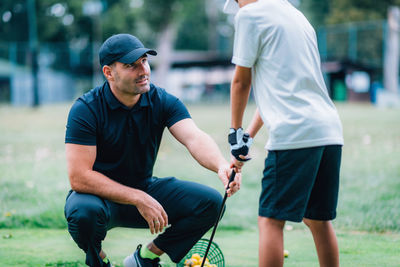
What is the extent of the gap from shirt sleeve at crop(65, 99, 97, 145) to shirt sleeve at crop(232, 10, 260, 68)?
105cm

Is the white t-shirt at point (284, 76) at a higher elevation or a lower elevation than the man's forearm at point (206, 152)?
higher

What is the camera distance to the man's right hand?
10.9 feet

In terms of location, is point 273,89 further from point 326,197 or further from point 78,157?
point 78,157

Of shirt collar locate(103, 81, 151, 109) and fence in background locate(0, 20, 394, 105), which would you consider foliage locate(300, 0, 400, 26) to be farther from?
shirt collar locate(103, 81, 151, 109)

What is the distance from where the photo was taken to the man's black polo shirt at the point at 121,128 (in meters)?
3.41

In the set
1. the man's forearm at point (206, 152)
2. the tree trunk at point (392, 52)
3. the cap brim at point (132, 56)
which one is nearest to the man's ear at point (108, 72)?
the cap brim at point (132, 56)

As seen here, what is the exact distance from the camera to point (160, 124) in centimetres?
366

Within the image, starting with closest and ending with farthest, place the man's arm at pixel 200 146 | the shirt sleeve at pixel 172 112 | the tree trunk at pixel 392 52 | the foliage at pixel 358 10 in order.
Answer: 1. the man's arm at pixel 200 146
2. the shirt sleeve at pixel 172 112
3. the tree trunk at pixel 392 52
4. the foliage at pixel 358 10

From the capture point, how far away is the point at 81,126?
3373 mm

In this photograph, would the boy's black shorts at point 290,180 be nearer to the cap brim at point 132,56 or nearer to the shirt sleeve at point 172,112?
the shirt sleeve at point 172,112

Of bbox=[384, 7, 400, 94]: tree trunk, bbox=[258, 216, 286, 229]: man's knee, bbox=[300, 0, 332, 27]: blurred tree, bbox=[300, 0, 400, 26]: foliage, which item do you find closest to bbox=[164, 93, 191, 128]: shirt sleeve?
bbox=[258, 216, 286, 229]: man's knee

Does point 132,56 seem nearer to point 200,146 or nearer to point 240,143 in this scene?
point 200,146

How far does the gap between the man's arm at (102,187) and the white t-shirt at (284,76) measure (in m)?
0.90

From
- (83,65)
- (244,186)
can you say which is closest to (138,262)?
(244,186)
